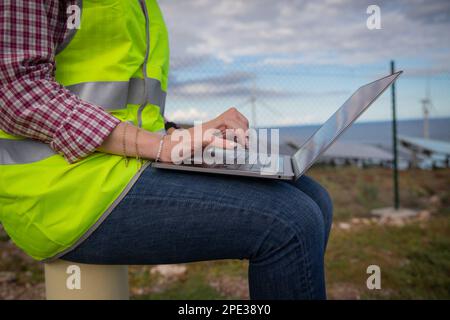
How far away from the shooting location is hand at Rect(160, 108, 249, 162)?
32.5 inches

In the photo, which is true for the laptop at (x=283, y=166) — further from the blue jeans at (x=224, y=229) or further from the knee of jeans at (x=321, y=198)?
the knee of jeans at (x=321, y=198)

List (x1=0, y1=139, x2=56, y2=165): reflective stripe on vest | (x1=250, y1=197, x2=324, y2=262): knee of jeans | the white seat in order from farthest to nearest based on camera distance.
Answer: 1. the white seat
2. (x1=0, y1=139, x2=56, y2=165): reflective stripe on vest
3. (x1=250, y1=197, x2=324, y2=262): knee of jeans

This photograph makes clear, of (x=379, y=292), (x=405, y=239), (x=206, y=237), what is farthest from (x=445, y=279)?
(x=206, y=237)

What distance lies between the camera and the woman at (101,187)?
802 mm

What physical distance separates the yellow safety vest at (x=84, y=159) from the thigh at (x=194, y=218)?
0.14 feet

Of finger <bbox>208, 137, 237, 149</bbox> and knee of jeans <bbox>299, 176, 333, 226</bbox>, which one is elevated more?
finger <bbox>208, 137, 237, 149</bbox>

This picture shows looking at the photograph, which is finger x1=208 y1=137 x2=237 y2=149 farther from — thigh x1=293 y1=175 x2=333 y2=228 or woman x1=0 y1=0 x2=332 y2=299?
thigh x1=293 y1=175 x2=333 y2=228

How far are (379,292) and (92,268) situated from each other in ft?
6.60

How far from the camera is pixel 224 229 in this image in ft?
2.62

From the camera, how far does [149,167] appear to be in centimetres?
89

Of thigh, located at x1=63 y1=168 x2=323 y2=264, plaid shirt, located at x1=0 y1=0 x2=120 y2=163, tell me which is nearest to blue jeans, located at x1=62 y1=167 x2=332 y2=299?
thigh, located at x1=63 y1=168 x2=323 y2=264

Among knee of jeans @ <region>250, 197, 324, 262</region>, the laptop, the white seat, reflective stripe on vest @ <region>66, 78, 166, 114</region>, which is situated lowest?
the white seat

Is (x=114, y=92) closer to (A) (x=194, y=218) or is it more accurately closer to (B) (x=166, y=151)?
(B) (x=166, y=151)
